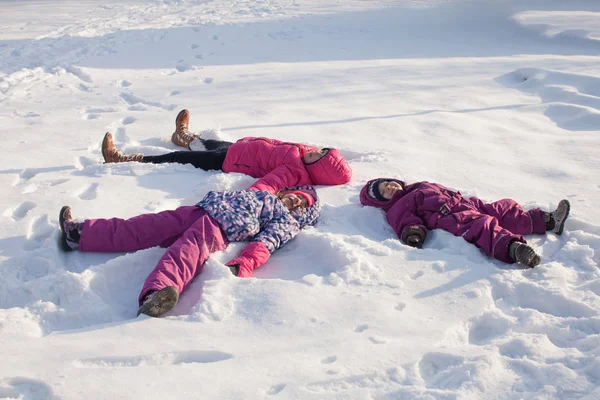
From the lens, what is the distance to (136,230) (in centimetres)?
331

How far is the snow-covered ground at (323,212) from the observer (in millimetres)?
2258

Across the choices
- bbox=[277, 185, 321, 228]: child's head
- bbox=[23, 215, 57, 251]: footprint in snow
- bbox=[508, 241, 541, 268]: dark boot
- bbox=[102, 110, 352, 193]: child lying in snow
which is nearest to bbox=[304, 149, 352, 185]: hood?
bbox=[102, 110, 352, 193]: child lying in snow

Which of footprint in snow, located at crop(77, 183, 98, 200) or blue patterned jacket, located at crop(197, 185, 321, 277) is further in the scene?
footprint in snow, located at crop(77, 183, 98, 200)

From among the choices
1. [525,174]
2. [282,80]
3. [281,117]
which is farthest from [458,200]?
[282,80]

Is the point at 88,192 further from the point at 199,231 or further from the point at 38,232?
the point at 199,231

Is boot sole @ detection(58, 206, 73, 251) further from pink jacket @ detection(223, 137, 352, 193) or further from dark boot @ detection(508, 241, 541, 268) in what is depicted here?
dark boot @ detection(508, 241, 541, 268)

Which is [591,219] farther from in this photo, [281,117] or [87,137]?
[87,137]

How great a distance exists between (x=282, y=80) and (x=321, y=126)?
182 cm

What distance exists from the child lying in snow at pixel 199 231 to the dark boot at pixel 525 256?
1.31m

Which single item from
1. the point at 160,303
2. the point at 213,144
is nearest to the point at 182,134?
the point at 213,144

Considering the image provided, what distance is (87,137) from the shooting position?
16.6 ft

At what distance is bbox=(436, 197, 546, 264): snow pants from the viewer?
10.8ft

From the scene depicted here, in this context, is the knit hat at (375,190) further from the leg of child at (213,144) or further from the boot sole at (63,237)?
the boot sole at (63,237)

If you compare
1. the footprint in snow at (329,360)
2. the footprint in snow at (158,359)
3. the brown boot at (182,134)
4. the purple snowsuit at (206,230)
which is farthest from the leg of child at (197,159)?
the footprint in snow at (329,360)
